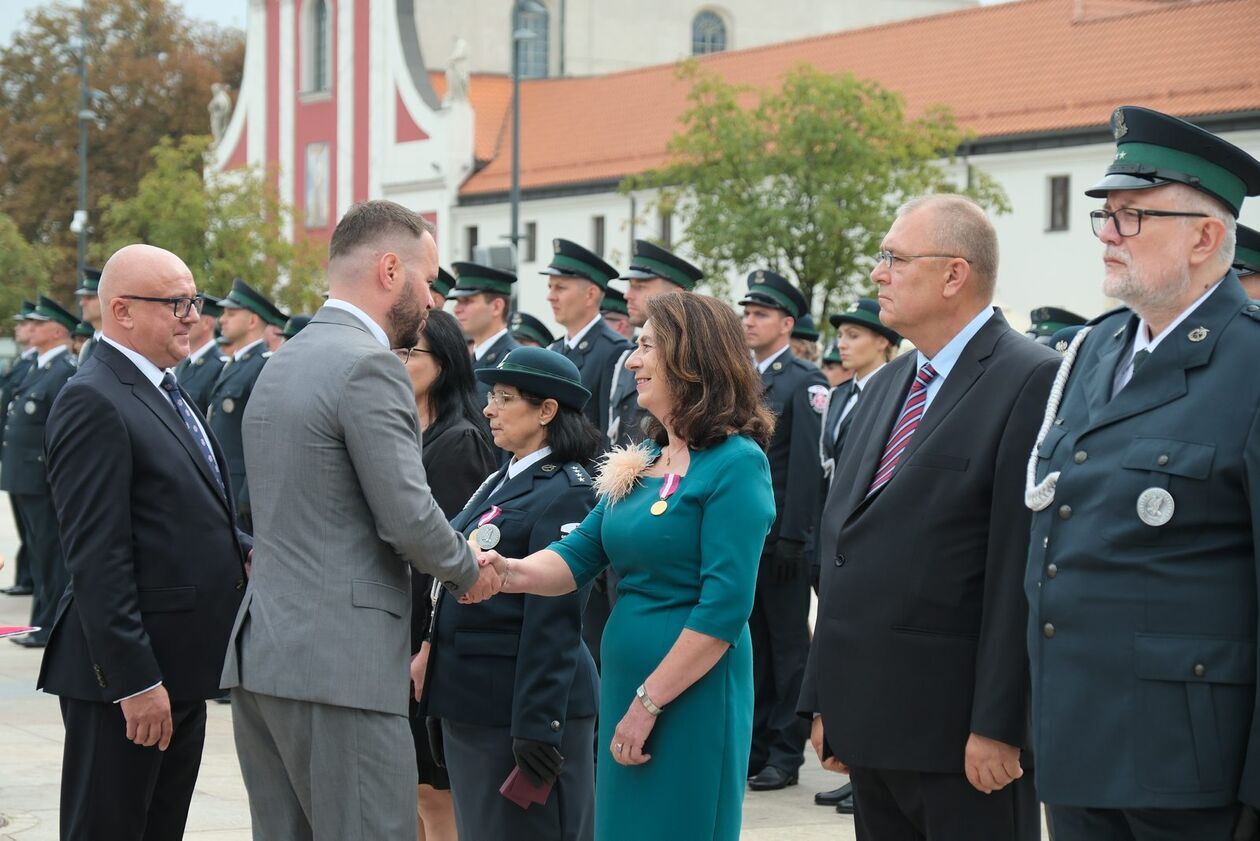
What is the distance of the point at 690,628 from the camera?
15.7 feet

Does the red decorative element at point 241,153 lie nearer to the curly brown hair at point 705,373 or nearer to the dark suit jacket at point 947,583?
the curly brown hair at point 705,373

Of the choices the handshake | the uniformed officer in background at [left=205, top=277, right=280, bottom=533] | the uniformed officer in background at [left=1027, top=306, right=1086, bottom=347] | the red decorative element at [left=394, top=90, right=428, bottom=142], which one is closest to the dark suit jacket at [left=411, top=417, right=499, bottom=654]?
the handshake

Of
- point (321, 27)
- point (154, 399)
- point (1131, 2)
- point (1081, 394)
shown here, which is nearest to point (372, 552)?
point (154, 399)

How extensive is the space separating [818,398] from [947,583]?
4787 mm

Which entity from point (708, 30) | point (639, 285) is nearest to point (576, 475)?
point (639, 285)

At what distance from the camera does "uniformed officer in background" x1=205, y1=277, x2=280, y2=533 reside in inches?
487

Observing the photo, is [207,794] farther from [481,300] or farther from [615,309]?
[615,309]

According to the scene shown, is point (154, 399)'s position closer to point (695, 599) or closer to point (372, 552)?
point (372, 552)

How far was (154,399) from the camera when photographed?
5.62 metres

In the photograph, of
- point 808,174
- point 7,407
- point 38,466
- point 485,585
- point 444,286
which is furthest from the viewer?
point 808,174

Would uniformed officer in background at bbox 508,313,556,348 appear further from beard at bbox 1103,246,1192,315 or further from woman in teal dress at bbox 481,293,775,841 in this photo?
beard at bbox 1103,246,1192,315

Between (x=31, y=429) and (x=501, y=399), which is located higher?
(x=501, y=399)

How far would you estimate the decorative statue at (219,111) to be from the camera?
6319 centimetres

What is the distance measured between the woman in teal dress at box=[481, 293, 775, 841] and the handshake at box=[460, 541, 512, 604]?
2cm
